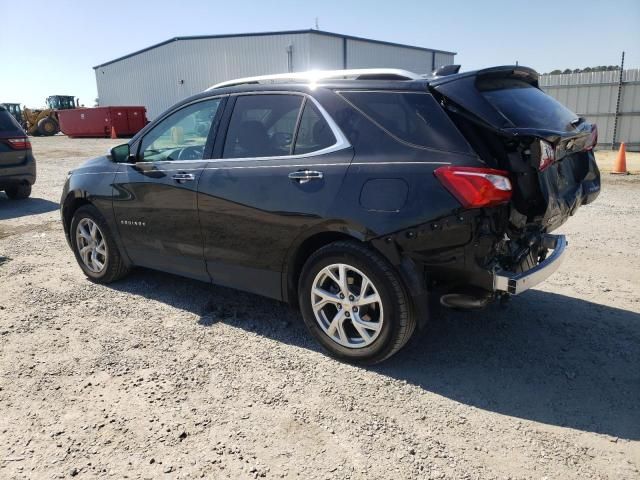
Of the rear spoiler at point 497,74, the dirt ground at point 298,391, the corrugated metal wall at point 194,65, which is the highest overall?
the corrugated metal wall at point 194,65

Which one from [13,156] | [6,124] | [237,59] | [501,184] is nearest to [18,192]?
[13,156]

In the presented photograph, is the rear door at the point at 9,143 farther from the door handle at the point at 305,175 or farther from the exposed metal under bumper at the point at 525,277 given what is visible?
the exposed metal under bumper at the point at 525,277

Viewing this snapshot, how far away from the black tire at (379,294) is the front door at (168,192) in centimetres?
119

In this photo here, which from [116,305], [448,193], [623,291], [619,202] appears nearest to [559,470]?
[448,193]

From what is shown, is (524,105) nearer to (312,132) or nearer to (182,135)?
(312,132)

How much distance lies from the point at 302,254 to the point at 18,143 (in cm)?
846

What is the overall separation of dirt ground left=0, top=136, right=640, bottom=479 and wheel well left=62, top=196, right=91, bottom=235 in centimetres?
79

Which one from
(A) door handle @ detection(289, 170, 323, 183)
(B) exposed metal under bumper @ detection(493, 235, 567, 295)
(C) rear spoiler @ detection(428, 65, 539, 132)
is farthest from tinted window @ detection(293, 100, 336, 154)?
(B) exposed metal under bumper @ detection(493, 235, 567, 295)

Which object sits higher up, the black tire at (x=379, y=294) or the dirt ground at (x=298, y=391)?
the black tire at (x=379, y=294)

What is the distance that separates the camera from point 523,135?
2.97 metres

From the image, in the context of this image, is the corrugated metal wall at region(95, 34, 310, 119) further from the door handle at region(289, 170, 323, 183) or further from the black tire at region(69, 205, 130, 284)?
the door handle at region(289, 170, 323, 183)

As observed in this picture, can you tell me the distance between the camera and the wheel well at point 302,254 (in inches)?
138

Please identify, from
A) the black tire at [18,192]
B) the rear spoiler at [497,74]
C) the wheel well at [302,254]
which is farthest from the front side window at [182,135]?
the black tire at [18,192]

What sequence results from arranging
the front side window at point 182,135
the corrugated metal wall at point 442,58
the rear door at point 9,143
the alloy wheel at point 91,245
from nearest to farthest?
1. the front side window at point 182,135
2. the alloy wheel at point 91,245
3. the rear door at point 9,143
4. the corrugated metal wall at point 442,58
